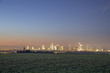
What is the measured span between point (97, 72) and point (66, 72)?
377cm

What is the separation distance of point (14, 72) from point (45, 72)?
145 inches

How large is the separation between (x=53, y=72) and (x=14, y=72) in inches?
182

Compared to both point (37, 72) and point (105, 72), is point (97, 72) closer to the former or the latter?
point (105, 72)

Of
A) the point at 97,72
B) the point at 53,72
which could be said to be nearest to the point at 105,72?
the point at 97,72

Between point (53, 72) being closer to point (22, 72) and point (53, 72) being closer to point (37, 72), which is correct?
point (37, 72)

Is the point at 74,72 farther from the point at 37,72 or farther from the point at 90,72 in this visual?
the point at 37,72

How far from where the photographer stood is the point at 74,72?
17.4 m

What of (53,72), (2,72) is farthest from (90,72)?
(2,72)

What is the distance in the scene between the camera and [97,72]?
17.5 metres

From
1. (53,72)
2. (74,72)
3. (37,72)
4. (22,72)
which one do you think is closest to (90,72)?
(74,72)

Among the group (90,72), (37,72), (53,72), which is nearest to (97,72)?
(90,72)

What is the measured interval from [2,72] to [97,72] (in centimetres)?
1129

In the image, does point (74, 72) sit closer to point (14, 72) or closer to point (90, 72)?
point (90, 72)

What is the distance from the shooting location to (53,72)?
55.7ft
